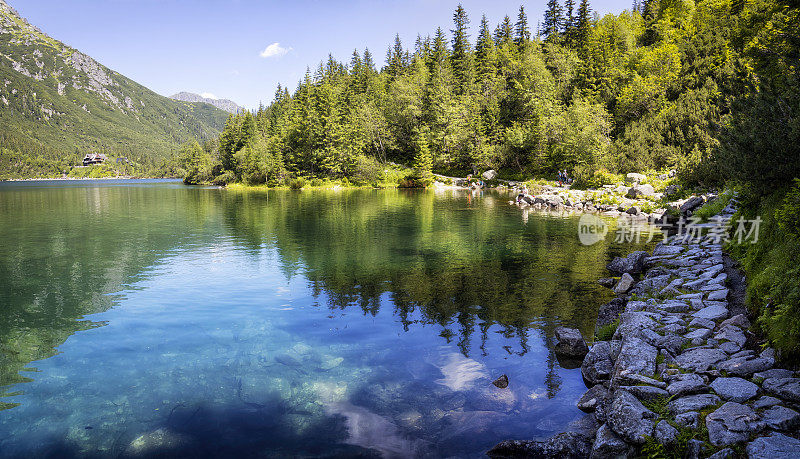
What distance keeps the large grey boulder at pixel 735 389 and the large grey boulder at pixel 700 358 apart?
23.4 inches

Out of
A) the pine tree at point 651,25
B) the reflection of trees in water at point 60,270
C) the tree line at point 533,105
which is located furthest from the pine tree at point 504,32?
the reflection of trees in water at point 60,270

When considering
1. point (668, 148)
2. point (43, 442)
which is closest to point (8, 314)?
point (43, 442)

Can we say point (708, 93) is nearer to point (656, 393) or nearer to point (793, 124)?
point (793, 124)

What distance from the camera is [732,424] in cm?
536

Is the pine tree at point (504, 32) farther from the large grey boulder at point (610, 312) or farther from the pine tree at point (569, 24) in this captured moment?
the large grey boulder at point (610, 312)

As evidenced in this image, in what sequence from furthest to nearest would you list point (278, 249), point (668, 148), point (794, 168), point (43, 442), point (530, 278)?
point (668, 148)
point (278, 249)
point (530, 278)
point (794, 168)
point (43, 442)

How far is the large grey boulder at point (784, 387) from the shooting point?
5.62 meters

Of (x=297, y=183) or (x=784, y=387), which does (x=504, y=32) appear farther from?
(x=784, y=387)

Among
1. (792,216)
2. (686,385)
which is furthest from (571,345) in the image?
(792,216)

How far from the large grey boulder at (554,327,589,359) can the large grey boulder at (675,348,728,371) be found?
248 cm

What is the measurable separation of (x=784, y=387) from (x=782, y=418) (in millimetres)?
830

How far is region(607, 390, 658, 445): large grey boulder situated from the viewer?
18.9 ft

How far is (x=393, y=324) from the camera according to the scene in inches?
490

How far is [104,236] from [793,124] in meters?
34.9
